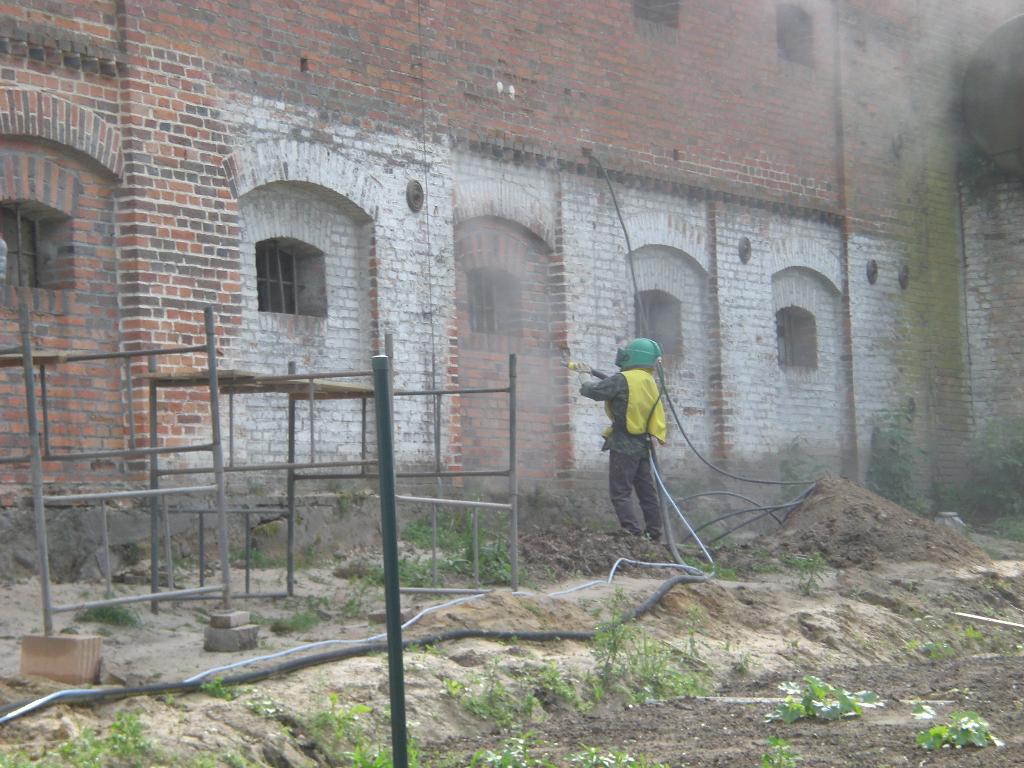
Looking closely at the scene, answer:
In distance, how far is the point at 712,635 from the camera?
10.6 meters

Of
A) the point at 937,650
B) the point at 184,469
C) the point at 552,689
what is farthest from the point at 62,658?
the point at 937,650

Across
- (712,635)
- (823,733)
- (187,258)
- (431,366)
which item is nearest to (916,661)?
(712,635)

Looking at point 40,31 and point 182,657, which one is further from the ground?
point 40,31

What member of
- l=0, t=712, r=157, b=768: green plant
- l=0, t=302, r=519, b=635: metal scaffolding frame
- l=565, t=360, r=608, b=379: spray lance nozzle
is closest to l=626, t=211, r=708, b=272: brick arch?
l=565, t=360, r=608, b=379: spray lance nozzle

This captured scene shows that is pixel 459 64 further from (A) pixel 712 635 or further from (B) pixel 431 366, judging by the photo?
(A) pixel 712 635

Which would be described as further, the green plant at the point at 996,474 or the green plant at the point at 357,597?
the green plant at the point at 996,474

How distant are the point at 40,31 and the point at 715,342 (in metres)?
8.40

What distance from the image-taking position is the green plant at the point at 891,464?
61.2 ft

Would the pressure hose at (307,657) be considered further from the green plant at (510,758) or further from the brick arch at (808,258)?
the brick arch at (808,258)

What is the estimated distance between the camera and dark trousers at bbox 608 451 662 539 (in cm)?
1372

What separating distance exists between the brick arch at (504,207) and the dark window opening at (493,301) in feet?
1.74

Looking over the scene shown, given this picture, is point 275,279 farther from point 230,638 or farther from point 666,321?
point 666,321

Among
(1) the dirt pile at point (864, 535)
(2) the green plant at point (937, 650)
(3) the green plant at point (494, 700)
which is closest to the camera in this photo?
(3) the green plant at point (494, 700)

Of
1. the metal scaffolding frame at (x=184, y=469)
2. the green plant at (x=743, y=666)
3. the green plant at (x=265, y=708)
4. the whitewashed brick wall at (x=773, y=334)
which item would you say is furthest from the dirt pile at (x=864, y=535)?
the green plant at (x=265, y=708)
